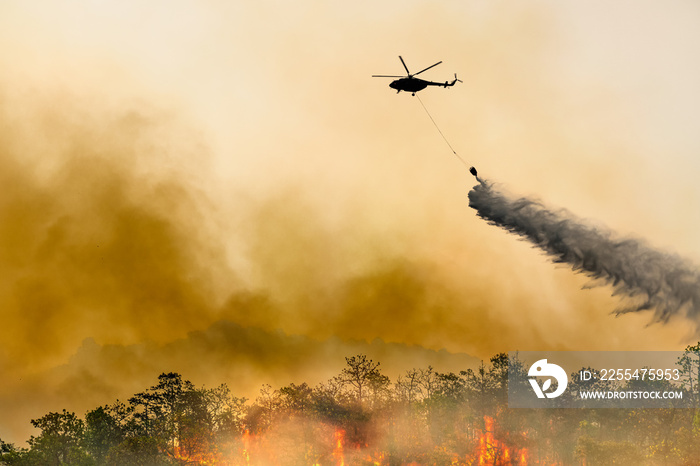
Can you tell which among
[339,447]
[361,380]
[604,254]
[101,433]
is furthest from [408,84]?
[101,433]

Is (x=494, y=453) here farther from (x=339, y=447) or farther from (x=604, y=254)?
(x=604, y=254)

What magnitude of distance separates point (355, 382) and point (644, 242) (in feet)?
201

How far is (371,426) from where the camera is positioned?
122500 mm

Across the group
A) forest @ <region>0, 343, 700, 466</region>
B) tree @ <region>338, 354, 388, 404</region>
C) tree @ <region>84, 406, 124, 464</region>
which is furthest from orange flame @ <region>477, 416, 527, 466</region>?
tree @ <region>84, 406, 124, 464</region>

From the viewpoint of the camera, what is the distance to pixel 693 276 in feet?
271

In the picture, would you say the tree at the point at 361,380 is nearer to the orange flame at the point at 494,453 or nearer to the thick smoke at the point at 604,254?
the orange flame at the point at 494,453

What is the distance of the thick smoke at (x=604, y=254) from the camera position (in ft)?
271

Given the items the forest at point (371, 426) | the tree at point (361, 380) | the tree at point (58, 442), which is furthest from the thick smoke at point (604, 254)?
the tree at point (58, 442)

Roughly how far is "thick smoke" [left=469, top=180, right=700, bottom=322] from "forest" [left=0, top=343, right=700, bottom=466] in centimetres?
2571

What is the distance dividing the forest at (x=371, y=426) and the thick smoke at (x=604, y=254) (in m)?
25.7

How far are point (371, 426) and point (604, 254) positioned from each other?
184 ft

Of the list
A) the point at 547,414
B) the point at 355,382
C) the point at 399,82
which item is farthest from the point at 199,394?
the point at 399,82

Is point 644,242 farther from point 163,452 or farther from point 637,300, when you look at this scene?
point 163,452

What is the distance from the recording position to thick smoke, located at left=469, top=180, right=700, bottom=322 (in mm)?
82750
